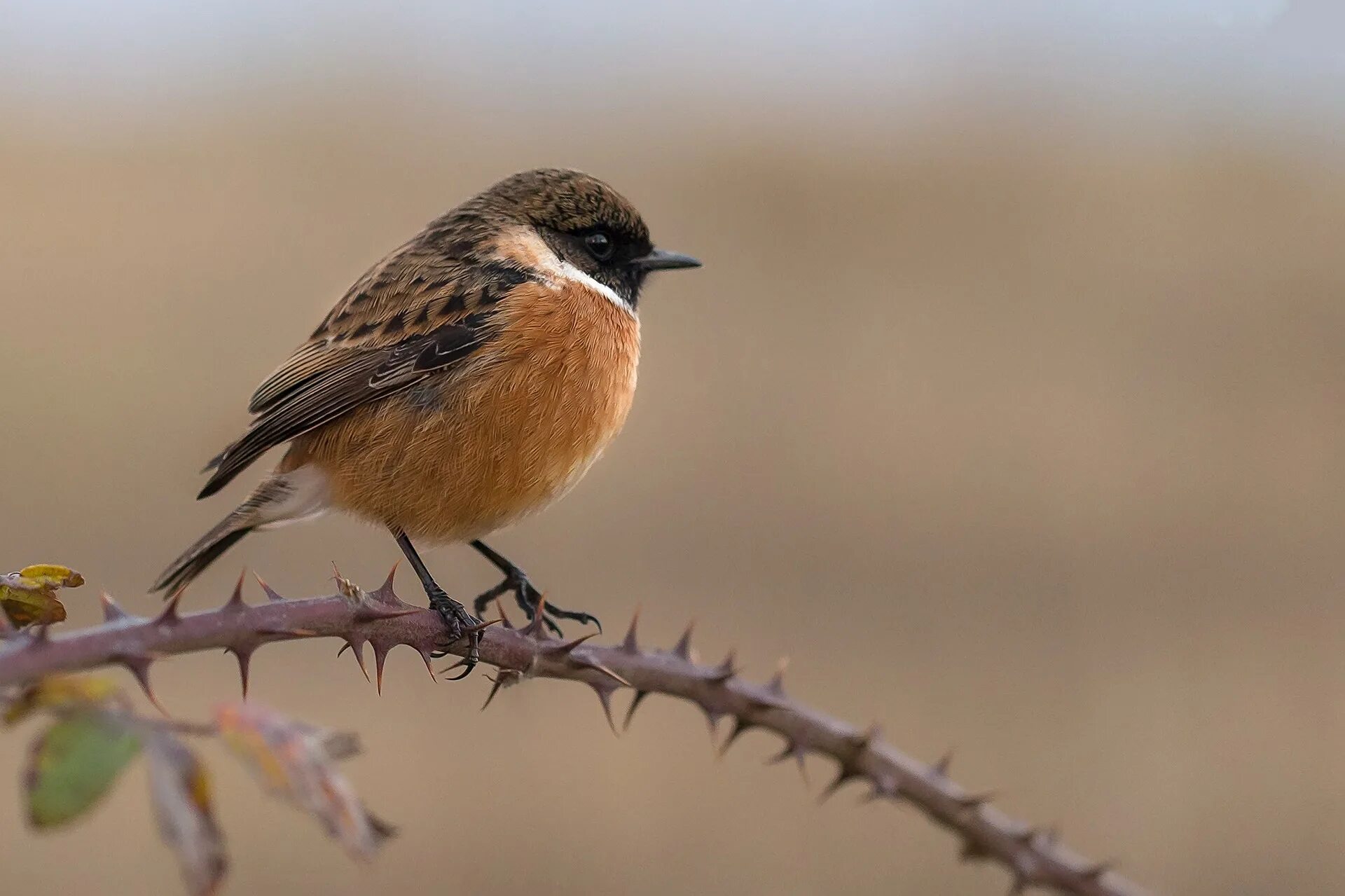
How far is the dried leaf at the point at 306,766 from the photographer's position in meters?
1.12

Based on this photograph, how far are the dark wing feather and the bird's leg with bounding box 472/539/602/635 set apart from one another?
70cm

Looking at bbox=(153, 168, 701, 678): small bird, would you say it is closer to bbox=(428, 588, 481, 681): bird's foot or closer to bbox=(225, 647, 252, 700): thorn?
bbox=(428, 588, 481, 681): bird's foot

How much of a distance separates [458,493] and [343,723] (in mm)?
5542

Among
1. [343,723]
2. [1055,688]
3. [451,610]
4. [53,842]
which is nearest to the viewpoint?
[451,610]

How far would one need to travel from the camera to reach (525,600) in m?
4.58

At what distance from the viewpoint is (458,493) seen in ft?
13.7

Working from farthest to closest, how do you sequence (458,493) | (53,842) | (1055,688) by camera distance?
(1055,688) < (53,842) < (458,493)

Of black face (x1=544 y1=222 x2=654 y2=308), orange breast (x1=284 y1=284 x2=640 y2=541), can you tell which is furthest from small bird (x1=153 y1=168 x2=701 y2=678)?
black face (x1=544 y1=222 x2=654 y2=308)

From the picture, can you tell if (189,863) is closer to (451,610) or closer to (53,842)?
(451,610)

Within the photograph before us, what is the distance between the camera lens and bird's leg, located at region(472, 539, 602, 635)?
425cm

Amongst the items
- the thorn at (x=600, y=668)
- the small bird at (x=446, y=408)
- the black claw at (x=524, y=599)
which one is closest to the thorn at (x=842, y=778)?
the thorn at (x=600, y=668)

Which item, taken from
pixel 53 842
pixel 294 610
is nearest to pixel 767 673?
pixel 53 842

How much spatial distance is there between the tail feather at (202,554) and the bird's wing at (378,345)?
13 centimetres

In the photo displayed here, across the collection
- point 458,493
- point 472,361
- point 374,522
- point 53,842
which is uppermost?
point 472,361
